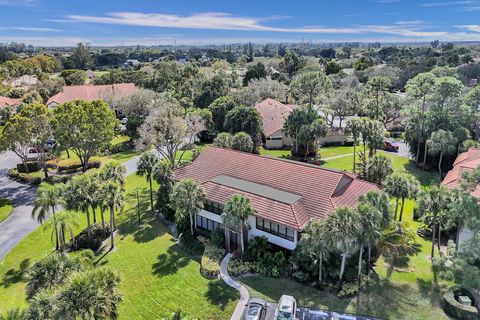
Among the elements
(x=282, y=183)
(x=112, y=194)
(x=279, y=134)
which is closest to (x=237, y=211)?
(x=282, y=183)

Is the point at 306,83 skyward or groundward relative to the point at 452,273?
skyward

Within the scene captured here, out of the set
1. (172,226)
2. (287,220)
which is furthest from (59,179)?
(287,220)

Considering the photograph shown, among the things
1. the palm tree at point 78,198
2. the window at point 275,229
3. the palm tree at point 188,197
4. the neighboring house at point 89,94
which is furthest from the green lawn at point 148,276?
the neighboring house at point 89,94

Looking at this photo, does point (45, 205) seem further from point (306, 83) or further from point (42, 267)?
point (306, 83)

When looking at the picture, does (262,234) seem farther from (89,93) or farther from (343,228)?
(89,93)

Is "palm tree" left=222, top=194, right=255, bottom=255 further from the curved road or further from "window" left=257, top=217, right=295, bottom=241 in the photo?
the curved road

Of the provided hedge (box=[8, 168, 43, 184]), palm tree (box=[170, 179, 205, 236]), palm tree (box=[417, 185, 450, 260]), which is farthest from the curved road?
palm tree (box=[417, 185, 450, 260])
